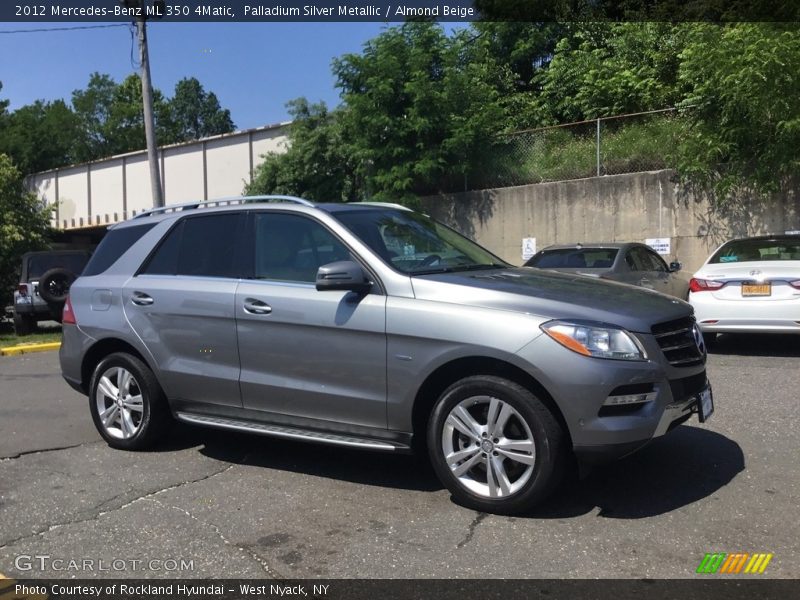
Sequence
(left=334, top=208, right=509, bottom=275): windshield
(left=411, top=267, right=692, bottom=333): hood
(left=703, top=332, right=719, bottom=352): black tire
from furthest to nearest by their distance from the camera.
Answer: (left=703, top=332, right=719, bottom=352): black tire < (left=334, top=208, right=509, bottom=275): windshield < (left=411, top=267, right=692, bottom=333): hood

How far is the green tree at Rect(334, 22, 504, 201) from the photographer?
56.4 feet

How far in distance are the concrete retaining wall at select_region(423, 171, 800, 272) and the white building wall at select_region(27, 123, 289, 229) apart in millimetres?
7579

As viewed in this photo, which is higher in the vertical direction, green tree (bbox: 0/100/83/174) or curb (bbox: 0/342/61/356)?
green tree (bbox: 0/100/83/174)

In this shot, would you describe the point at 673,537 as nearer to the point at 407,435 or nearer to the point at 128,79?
the point at 407,435

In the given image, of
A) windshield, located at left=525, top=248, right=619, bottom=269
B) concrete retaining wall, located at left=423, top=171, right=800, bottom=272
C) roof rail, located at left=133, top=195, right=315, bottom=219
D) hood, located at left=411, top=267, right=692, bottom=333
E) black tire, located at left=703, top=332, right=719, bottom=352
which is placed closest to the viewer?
hood, located at left=411, top=267, right=692, bottom=333

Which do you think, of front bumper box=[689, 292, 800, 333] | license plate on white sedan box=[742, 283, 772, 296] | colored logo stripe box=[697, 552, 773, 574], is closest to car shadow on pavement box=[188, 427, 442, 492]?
colored logo stripe box=[697, 552, 773, 574]

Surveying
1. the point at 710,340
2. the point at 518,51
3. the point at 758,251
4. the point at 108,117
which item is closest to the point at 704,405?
the point at 758,251

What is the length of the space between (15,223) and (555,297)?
16997 millimetres

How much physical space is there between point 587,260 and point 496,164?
26.8ft

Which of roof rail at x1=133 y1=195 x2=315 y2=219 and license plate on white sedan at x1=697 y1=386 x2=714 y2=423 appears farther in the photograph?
roof rail at x1=133 y1=195 x2=315 y2=219

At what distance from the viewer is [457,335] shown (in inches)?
164

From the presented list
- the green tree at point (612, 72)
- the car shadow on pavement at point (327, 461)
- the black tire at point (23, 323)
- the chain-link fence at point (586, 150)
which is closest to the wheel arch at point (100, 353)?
the car shadow on pavement at point (327, 461)

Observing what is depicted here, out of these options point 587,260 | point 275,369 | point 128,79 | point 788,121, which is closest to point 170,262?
point 275,369

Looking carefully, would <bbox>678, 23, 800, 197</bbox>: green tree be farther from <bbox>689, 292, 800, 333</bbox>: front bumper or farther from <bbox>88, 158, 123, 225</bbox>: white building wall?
<bbox>88, 158, 123, 225</bbox>: white building wall
